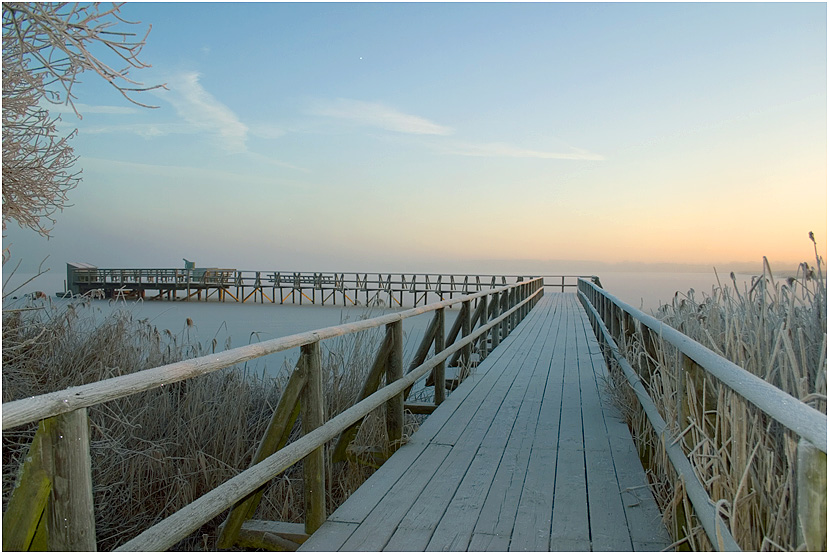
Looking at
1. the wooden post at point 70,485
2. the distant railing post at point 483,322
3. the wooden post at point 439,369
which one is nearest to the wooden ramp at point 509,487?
the wooden post at point 439,369

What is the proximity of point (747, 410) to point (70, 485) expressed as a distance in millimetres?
1983

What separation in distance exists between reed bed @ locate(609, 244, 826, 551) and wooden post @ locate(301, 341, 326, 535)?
1.54m

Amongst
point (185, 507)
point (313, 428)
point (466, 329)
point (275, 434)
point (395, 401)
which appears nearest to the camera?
point (185, 507)

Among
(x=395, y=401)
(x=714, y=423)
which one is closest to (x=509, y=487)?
(x=395, y=401)

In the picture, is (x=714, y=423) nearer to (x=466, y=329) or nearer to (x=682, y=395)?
(x=682, y=395)

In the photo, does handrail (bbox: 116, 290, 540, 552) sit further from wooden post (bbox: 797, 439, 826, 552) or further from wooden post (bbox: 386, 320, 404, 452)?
wooden post (bbox: 797, 439, 826, 552)

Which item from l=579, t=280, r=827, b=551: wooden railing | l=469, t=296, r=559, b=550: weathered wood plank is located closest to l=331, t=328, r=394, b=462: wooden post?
l=469, t=296, r=559, b=550: weathered wood plank

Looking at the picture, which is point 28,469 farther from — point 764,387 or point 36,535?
point 764,387

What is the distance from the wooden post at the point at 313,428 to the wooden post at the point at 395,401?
1.27 meters

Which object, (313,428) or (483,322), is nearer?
(313,428)

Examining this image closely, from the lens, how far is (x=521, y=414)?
5074 mm

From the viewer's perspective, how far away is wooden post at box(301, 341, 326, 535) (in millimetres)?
2822

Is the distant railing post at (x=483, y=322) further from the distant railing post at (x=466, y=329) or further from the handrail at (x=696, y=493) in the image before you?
the handrail at (x=696, y=493)

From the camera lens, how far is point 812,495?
132cm
